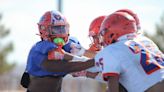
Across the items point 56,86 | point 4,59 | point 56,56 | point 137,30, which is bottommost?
point 4,59

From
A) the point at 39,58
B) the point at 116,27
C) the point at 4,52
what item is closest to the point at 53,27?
the point at 39,58

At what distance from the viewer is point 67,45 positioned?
7.66 meters

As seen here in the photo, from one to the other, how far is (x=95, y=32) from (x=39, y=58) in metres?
1.00

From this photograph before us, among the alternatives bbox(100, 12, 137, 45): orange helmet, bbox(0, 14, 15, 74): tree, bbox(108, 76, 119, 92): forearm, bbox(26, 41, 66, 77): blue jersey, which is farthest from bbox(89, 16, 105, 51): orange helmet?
bbox(0, 14, 15, 74): tree

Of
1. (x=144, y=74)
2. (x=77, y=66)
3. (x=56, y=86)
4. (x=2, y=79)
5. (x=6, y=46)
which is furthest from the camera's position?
(x=6, y=46)

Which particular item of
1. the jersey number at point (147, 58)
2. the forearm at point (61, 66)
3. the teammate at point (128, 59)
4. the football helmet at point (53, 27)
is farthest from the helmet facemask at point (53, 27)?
the jersey number at point (147, 58)

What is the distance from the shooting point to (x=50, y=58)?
7117 mm

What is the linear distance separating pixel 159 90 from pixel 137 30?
68cm

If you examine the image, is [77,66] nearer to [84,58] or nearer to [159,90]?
[84,58]

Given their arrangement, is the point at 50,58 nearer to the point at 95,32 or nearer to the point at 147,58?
the point at 95,32

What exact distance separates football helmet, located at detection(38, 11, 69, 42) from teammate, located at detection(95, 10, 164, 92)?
998 mm

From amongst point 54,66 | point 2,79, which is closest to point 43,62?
point 54,66

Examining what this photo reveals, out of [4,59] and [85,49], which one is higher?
[85,49]

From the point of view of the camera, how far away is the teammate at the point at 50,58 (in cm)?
711
